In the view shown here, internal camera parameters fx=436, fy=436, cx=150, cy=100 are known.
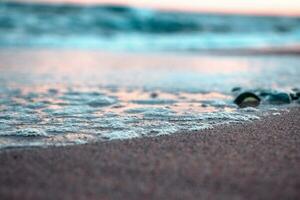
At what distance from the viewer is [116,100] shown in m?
5.42

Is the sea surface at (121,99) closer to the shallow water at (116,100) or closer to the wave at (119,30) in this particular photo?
the shallow water at (116,100)

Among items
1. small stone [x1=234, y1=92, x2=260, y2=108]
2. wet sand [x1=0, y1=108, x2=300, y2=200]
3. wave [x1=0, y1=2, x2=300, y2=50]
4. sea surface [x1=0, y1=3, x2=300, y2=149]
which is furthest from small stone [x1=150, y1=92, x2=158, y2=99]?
wave [x1=0, y1=2, x2=300, y2=50]

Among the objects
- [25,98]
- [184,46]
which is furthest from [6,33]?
[25,98]

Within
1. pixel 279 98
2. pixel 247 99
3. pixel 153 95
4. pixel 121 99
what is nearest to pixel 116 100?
pixel 121 99

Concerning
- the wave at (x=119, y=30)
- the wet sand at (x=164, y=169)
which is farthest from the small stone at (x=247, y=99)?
the wave at (x=119, y=30)

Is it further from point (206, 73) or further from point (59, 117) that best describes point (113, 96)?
point (206, 73)

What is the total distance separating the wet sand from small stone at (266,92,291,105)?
1750 mm

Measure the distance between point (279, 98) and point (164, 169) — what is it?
3052 mm

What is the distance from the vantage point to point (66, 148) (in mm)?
3203

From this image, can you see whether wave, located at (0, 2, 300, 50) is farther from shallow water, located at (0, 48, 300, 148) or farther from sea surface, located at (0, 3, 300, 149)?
shallow water, located at (0, 48, 300, 148)

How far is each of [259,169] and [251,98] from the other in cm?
264

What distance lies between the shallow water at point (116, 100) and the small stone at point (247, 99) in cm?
12

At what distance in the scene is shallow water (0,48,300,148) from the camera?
3.78m

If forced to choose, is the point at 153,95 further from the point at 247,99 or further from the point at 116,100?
the point at 247,99
